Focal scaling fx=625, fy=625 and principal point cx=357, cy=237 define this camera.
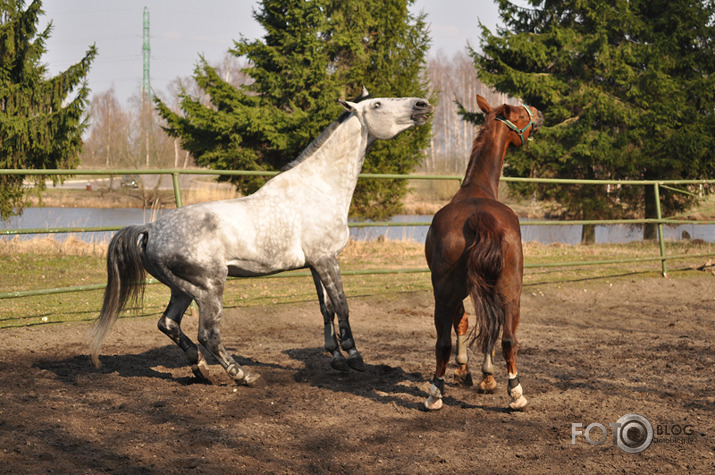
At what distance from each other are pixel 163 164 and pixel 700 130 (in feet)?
127

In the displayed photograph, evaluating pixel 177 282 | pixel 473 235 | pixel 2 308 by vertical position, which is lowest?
pixel 2 308

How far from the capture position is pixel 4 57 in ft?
37.6

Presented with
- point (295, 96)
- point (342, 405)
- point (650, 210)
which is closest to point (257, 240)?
point (342, 405)

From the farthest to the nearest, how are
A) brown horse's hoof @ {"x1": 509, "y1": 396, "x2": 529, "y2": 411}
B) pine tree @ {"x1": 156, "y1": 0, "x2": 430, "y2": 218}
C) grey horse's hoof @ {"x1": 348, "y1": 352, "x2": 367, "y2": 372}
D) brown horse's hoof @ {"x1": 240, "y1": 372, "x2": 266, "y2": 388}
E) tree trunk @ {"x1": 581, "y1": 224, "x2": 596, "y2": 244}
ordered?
tree trunk @ {"x1": 581, "y1": 224, "x2": 596, "y2": 244}, pine tree @ {"x1": 156, "y1": 0, "x2": 430, "y2": 218}, grey horse's hoof @ {"x1": 348, "y1": 352, "x2": 367, "y2": 372}, brown horse's hoof @ {"x1": 240, "y1": 372, "x2": 266, "y2": 388}, brown horse's hoof @ {"x1": 509, "y1": 396, "x2": 529, "y2": 411}

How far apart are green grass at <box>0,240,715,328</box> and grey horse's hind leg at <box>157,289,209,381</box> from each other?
66.1 inches

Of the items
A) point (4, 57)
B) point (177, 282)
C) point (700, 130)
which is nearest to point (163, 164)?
point (4, 57)

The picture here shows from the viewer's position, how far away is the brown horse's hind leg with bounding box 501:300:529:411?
11.5 ft

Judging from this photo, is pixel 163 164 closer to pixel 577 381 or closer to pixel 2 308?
pixel 2 308

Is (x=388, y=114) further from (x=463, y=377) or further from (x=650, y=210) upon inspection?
(x=650, y=210)

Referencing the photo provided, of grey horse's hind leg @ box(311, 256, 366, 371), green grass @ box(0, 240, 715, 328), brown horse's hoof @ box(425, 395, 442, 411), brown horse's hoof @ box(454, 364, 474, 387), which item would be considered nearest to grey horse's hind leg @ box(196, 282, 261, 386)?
grey horse's hind leg @ box(311, 256, 366, 371)

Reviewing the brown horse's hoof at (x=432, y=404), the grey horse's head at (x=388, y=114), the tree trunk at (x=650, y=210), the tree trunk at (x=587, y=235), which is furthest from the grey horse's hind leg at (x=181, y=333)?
the tree trunk at (x=587, y=235)

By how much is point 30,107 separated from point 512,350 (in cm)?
1111

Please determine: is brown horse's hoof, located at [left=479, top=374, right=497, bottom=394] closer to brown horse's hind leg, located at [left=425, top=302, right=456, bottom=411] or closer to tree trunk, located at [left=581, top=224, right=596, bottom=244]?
brown horse's hind leg, located at [left=425, top=302, right=456, bottom=411]

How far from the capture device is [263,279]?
10.0 meters
